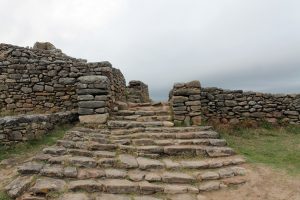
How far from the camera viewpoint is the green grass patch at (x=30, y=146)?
8734mm

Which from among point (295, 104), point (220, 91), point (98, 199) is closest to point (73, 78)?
point (220, 91)

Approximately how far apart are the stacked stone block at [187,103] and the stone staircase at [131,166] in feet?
2.32

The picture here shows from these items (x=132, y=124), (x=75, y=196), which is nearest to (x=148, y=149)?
(x=132, y=124)

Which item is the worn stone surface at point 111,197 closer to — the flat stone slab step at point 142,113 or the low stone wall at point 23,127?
the low stone wall at point 23,127

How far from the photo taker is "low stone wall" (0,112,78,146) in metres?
9.08

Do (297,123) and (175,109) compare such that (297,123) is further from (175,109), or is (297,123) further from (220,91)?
(175,109)

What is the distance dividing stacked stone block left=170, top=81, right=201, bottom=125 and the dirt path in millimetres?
3467

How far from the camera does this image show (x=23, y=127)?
931 centimetres

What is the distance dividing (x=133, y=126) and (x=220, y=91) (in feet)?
13.7

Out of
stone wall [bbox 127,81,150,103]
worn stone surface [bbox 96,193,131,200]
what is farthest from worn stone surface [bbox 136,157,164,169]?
stone wall [bbox 127,81,150,103]

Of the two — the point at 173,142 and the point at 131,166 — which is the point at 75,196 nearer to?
the point at 131,166

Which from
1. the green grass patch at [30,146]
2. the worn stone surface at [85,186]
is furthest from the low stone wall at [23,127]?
the worn stone surface at [85,186]

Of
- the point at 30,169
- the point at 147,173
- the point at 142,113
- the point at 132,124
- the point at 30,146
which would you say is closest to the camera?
the point at 30,169

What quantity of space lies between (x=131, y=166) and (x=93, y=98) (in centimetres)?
379
